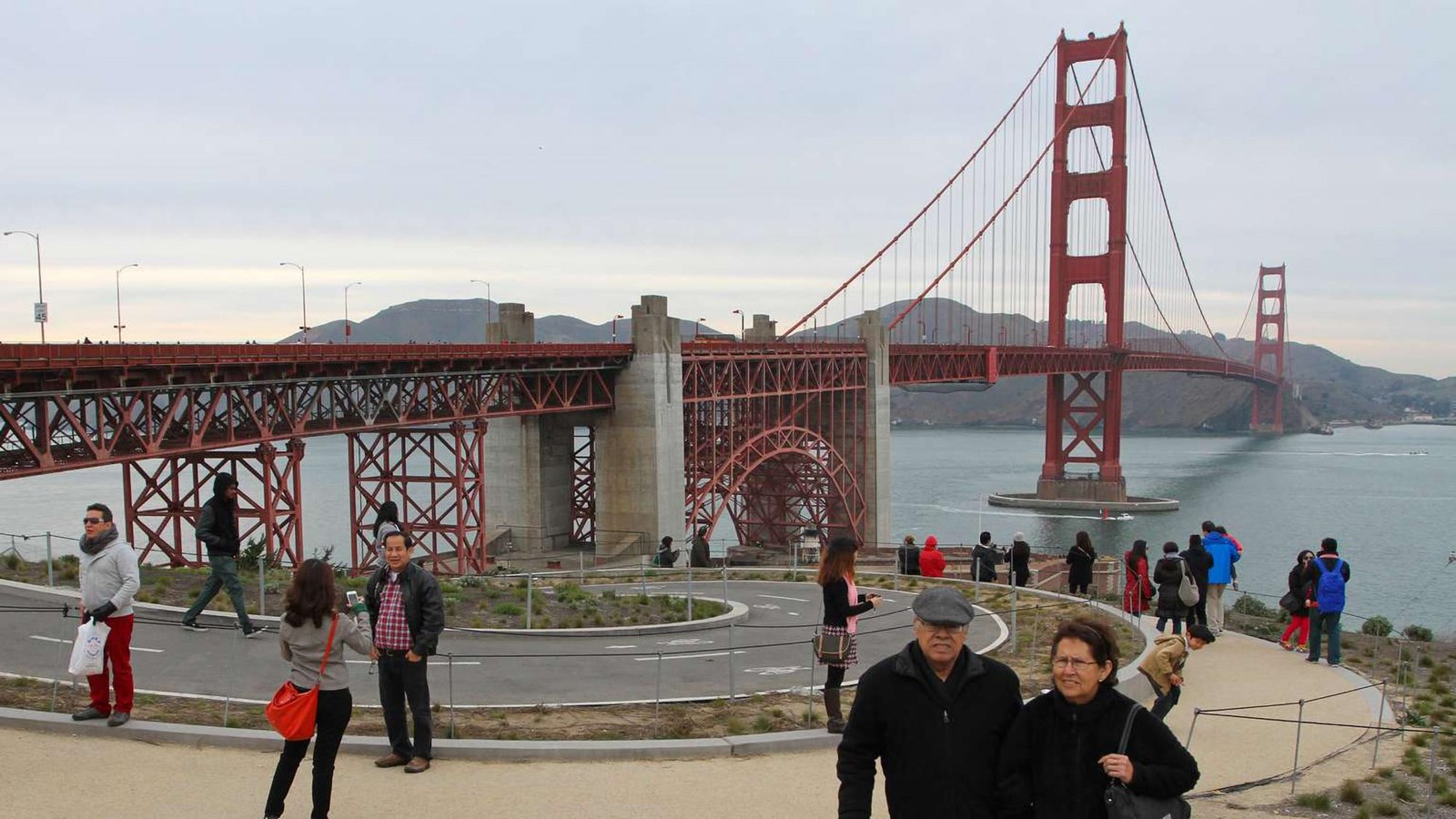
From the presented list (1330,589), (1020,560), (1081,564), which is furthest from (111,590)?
(1020,560)

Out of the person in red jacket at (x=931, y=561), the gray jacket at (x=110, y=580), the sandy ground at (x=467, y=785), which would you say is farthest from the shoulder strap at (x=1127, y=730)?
the person in red jacket at (x=931, y=561)

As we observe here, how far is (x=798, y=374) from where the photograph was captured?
4831cm

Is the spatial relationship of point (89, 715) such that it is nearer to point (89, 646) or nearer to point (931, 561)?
point (89, 646)

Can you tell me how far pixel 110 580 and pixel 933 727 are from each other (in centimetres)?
636

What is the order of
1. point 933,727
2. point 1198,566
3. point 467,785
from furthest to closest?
point 1198,566
point 467,785
point 933,727

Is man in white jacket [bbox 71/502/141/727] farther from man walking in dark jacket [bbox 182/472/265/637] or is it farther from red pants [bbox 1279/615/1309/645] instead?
red pants [bbox 1279/615/1309/645]

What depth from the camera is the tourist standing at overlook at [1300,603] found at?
1479cm

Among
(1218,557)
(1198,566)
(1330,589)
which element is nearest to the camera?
(1330,589)

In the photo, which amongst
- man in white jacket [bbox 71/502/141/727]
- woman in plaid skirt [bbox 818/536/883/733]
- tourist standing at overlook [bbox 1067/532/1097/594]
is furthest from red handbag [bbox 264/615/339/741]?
tourist standing at overlook [bbox 1067/532/1097/594]

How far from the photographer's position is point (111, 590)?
8820mm

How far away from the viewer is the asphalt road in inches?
452

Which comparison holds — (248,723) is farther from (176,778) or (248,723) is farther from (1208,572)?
(1208,572)

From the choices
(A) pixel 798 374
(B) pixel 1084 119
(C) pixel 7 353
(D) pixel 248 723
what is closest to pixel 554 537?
(A) pixel 798 374

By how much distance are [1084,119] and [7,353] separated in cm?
8473
